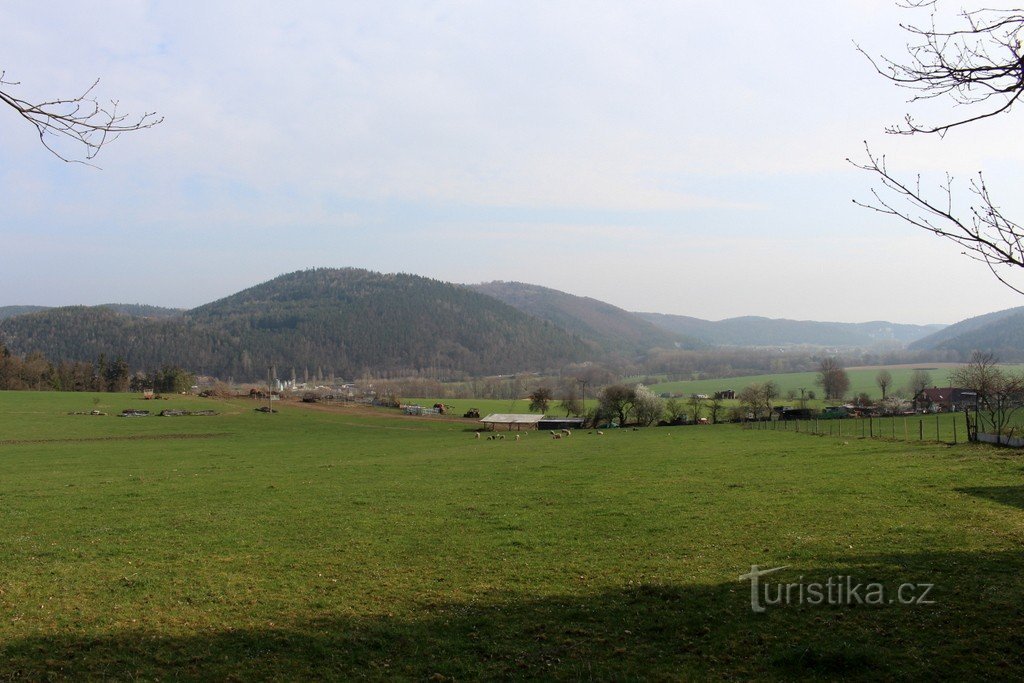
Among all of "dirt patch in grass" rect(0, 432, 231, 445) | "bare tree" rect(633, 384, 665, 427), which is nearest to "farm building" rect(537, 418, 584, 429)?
"bare tree" rect(633, 384, 665, 427)

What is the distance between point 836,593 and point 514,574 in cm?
489

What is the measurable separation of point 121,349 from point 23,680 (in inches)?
8380

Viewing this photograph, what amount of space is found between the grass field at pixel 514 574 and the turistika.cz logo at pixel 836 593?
0.18 meters

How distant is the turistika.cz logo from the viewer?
30.4ft

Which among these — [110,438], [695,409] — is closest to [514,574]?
[110,438]

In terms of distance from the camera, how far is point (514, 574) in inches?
450

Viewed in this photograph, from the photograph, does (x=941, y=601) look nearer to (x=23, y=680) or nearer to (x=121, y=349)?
(x=23, y=680)

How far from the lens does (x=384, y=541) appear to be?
47.0 feet

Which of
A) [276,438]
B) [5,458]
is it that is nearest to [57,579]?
[5,458]

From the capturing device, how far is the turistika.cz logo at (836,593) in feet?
30.4

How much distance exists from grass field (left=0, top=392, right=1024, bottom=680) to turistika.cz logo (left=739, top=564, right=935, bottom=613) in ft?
0.59

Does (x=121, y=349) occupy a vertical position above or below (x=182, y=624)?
above

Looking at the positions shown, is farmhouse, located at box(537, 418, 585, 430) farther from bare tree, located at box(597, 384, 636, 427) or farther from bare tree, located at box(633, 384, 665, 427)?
bare tree, located at box(633, 384, 665, 427)

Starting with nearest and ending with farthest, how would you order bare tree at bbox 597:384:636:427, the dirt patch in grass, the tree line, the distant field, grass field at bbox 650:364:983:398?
1. the dirt patch in grass
2. bare tree at bbox 597:384:636:427
3. the tree line
4. grass field at bbox 650:364:983:398
5. the distant field
